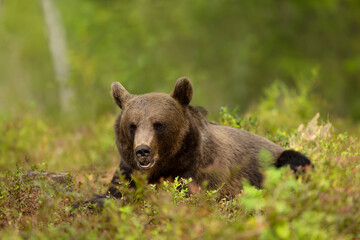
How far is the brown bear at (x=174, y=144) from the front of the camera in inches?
209

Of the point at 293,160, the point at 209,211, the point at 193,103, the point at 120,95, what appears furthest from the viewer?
the point at 193,103

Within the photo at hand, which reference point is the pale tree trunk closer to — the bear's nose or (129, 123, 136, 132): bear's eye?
(129, 123, 136, 132): bear's eye

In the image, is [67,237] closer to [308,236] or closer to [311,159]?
[308,236]

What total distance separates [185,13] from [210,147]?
21375 mm

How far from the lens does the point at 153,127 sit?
5348 mm

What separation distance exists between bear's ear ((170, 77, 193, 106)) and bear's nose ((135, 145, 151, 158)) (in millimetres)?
849

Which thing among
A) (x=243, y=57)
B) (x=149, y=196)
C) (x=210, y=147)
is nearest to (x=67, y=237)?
(x=149, y=196)

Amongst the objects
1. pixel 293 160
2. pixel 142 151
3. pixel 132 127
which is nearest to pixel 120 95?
pixel 132 127

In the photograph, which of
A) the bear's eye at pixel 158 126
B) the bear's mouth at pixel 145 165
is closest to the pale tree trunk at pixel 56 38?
the bear's eye at pixel 158 126

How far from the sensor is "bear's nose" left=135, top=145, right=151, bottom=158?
16.6ft

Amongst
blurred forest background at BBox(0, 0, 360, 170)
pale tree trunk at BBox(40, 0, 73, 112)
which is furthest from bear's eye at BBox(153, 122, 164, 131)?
pale tree trunk at BBox(40, 0, 73, 112)

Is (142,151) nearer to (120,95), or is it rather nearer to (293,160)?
(120,95)

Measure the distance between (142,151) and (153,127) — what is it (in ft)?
1.20

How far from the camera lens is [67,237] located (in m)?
3.70
